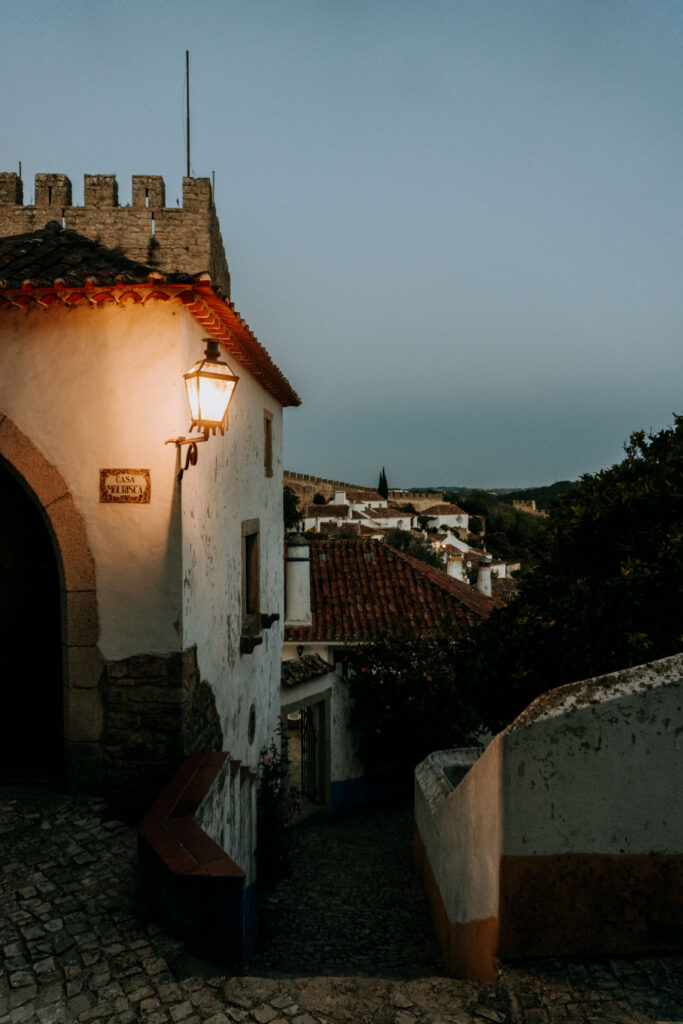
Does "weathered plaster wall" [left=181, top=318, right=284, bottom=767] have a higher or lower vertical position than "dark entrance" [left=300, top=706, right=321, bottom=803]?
higher

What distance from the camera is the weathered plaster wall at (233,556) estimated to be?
196 inches

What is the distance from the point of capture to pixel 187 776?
4.36 metres

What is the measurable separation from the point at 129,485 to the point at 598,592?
469cm

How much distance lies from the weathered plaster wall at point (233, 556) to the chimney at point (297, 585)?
1.41 metres

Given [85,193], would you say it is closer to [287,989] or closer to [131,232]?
[131,232]

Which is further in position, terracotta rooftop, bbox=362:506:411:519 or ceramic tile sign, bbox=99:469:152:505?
terracotta rooftop, bbox=362:506:411:519

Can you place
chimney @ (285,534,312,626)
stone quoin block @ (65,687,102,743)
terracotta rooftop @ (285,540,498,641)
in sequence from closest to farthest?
stone quoin block @ (65,687,102,743)
chimney @ (285,534,312,626)
terracotta rooftop @ (285,540,498,641)

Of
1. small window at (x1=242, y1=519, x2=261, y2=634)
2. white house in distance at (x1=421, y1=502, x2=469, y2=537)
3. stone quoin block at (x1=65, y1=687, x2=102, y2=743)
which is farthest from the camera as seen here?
white house in distance at (x1=421, y1=502, x2=469, y2=537)

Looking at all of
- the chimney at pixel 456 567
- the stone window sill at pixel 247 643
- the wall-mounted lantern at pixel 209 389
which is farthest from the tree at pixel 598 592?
the chimney at pixel 456 567

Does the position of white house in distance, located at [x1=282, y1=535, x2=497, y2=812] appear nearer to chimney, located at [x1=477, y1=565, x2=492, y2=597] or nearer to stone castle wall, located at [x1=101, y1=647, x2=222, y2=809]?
stone castle wall, located at [x1=101, y1=647, x2=222, y2=809]

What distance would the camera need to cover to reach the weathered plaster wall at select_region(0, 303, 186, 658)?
4.56 meters

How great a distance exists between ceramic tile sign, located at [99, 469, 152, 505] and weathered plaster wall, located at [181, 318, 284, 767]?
276mm

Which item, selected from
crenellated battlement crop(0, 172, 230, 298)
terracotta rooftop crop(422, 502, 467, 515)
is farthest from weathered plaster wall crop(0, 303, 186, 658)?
terracotta rooftop crop(422, 502, 467, 515)

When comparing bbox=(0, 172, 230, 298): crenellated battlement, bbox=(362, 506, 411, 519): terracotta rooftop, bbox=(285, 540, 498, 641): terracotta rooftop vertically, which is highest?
bbox=(0, 172, 230, 298): crenellated battlement
